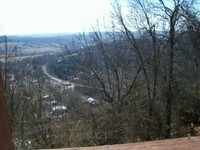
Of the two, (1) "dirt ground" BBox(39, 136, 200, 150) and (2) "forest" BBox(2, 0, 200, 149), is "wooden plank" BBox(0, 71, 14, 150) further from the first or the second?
(2) "forest" BBox(2, 0, 200, 149)

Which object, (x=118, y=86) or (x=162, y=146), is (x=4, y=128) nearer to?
(x=162, y=146)

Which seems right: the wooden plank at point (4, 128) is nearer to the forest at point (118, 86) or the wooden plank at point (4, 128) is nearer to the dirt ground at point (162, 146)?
the dirt ground at point (162, 146)

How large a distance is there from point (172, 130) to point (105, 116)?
74.4 inches

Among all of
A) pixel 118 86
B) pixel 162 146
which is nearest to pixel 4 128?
pixel 162 146

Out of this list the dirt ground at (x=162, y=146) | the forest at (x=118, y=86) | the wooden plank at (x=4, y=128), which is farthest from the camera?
the forest at (x=118, y=86)

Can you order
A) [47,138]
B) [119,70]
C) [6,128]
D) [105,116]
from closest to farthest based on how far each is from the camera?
[6,128] < [47,138] < [105,116] < [119,70]

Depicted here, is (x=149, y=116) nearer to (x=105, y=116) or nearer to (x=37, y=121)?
(x=105, y=116)

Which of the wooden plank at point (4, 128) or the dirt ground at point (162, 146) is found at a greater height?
the wooden plank at point (4, 128)

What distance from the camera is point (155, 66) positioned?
1281 centimetres

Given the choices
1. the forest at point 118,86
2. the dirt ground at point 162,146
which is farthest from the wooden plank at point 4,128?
the forest at point 118,86

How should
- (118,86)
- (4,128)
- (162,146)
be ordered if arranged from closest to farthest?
(4,128) → (162,146) → (118,86)

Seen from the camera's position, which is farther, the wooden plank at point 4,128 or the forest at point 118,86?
the forest at point 118,86

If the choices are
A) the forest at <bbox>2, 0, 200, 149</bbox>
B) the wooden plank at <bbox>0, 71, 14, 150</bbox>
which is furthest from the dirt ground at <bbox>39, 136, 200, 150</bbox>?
the forest at <bbox>2, 0, 200, 149</bbox>

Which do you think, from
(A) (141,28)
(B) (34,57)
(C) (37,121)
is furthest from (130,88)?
(B) (34,57)
